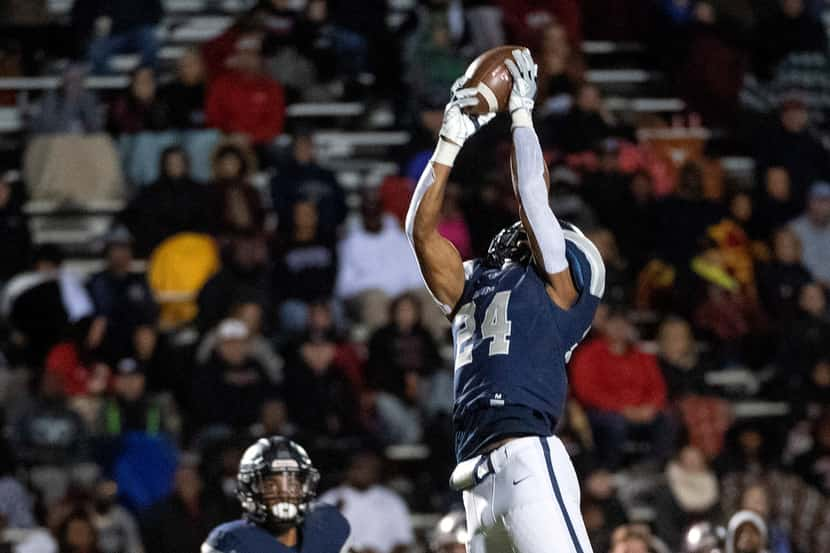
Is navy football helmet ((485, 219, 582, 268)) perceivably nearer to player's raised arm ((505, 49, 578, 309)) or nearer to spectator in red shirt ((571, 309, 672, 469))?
player's raised arm ((505, 49, 578, 309))

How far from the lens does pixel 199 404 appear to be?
11.2 meters

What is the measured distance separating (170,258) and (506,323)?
20.7 feet

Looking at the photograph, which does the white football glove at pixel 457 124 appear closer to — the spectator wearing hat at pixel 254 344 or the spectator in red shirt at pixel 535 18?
the spectator wearing hat at pixel 254 344

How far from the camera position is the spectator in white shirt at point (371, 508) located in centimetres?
1073

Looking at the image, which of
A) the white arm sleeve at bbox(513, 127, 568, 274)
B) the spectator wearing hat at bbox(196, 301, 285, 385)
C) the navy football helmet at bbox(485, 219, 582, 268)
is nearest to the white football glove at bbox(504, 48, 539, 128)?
the white arm sleeve at bbox(513, 127, 568, 274)

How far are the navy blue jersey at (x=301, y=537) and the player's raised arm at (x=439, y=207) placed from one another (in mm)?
898

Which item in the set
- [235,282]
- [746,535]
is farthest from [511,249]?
[235,282]

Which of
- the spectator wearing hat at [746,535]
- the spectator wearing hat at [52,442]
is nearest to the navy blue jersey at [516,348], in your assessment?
the spectator wearing hat at [746,535]

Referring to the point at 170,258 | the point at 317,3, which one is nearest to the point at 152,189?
the point at 170,258

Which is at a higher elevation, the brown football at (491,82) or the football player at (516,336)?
the brown football at (491,82)

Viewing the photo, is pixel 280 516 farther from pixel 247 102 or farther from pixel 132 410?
pixel 247 102

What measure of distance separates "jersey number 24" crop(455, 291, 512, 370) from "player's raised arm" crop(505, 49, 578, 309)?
19 centimetres

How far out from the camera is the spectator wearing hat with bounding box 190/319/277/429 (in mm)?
11172

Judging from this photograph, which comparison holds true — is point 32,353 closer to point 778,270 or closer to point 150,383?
point 150,383
